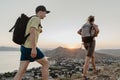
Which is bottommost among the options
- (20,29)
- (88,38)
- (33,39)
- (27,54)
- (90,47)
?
(90,47)

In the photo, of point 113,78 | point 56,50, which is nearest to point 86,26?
point 113,78

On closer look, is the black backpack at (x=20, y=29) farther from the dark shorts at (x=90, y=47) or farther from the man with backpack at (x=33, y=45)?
the dark shorts at (x=90, y=47)

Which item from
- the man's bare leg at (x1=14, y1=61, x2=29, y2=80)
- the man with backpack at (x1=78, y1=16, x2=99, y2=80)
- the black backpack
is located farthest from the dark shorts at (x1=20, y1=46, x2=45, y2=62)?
the man with backpack at (x1=78, y1=16, x2=99, y2=80)

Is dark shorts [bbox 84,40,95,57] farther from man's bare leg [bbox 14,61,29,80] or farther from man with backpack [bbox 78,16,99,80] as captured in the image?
man's bare leg [bbox 14,61,29,80]

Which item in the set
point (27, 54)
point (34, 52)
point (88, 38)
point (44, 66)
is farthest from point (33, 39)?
point (88, 38)

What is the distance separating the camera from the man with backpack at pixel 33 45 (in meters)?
8.83

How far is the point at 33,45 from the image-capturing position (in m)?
8.82

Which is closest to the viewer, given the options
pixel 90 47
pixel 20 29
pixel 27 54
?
pixel 20 29

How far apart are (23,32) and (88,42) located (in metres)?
4.03

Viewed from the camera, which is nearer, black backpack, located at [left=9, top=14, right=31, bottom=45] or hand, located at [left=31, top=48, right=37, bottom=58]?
hand, located at [left=31, top=48, right=37, bottom=58]

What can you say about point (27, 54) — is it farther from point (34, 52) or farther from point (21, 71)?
point (21, 71)

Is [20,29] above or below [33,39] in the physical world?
above

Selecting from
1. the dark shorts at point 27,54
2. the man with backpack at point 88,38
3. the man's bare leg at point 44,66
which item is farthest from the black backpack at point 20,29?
the man with backpack at point 88,38

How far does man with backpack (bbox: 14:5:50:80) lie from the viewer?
883cm
